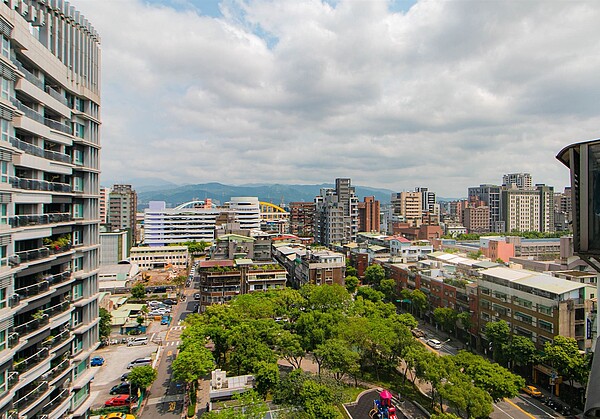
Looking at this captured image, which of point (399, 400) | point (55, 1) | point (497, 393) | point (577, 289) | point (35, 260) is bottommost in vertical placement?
point (399, 400)

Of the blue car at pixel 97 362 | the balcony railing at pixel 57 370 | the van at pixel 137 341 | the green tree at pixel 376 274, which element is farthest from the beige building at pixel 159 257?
the balcony railing at pixel 57 370

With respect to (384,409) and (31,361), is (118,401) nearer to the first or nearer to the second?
(31,361)

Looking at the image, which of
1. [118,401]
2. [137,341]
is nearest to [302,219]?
[137,341]

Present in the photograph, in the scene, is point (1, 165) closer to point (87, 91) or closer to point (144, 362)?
point (87, 91)

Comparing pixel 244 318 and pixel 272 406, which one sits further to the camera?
pixel 244 318

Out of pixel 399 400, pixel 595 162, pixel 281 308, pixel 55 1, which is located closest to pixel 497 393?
pixel 399 400

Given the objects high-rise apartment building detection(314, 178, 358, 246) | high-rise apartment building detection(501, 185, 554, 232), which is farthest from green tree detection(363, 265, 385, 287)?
high-rise apartment building detection(501, 185, 554, 232)
